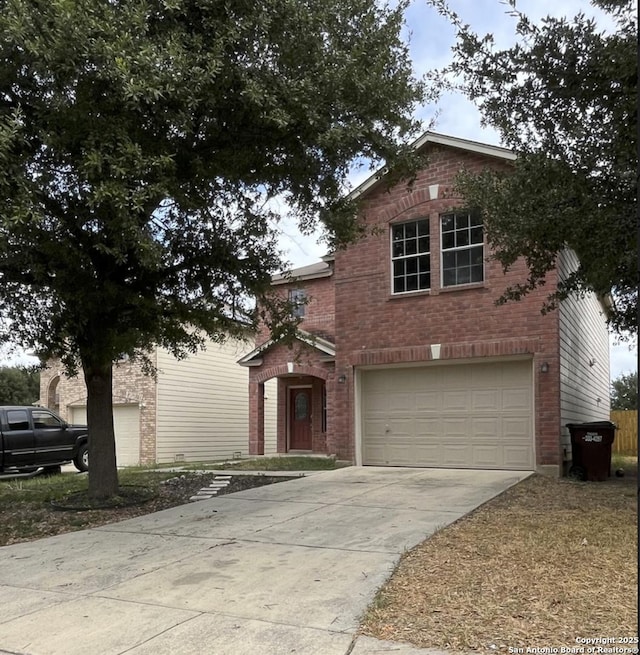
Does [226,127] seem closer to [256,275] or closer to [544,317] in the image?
[256,275]

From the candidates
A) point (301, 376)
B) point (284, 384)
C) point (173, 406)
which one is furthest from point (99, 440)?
point (173, 406)

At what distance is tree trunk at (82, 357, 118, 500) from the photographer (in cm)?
1027

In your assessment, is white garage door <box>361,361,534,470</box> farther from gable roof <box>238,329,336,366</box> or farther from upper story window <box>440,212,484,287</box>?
gable roof <box>238,329,336,366</box>

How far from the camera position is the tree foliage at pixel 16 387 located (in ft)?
122

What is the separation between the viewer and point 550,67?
7.86 m

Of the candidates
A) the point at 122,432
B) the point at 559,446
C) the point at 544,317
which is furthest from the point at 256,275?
the point at 122,432

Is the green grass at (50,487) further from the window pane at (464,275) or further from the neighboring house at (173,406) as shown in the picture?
the window pane at (464,275)

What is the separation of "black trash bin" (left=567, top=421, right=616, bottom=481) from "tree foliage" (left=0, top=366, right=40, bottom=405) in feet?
105

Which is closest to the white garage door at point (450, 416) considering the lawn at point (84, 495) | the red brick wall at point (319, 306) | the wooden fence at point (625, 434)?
the lawn at point (84, 495)

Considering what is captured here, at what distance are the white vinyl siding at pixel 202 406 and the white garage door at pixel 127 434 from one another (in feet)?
3.27

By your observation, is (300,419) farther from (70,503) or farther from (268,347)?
(70,503)

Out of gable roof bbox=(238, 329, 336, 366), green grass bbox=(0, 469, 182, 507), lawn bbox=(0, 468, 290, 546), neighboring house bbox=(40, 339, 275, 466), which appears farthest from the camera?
neighboring house bbox=(40, 339, 275, 466)

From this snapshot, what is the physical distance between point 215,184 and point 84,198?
5.76 ft

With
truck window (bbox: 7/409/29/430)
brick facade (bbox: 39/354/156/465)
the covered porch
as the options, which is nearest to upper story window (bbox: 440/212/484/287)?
the covered porch
